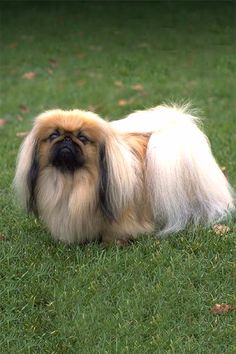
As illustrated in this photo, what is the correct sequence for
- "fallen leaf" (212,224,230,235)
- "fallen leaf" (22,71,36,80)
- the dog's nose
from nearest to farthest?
1. the dog's nose
2. "fallen leaf" (212,224,230,235)
3. "fallen leaf" (22,71,36,80)

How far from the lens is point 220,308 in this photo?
409 cm

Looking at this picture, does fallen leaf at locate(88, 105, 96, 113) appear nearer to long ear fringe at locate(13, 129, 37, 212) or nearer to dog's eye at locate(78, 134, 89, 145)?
long ear fringe at locate(13, 129, 37, 212)

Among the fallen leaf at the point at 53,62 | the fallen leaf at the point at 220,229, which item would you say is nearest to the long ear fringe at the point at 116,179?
the fallen leaf at the point at 220,229

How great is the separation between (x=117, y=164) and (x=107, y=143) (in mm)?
144

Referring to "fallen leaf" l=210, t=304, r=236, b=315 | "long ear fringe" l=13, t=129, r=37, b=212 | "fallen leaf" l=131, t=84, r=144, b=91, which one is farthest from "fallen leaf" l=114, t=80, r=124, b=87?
"fallen leaf" l=210, t=304, r=236, b=315

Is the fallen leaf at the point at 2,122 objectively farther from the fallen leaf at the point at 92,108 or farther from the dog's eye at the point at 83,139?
the dog's eye at the point at 83,139

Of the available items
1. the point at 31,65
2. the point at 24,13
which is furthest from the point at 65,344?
the point at 24,13

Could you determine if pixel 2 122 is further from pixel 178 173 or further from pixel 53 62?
pixel 178 173

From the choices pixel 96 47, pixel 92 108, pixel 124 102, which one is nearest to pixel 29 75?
pixel 96 47

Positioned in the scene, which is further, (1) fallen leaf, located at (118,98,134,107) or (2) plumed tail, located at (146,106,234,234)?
(1) fallen leaf, located at (118,98,134,107)

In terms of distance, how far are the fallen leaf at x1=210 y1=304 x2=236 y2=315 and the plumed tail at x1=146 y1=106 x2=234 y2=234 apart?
0.87 m

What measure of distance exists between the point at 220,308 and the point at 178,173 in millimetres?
1070

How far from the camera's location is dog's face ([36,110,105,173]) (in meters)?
4.46

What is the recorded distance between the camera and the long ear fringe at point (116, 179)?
4.51 meters
